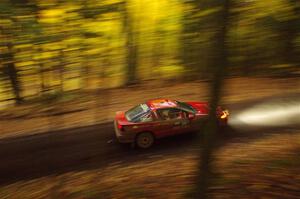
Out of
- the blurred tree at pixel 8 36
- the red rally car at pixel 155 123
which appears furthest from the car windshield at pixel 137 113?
the blurred tree at pixel 8 36

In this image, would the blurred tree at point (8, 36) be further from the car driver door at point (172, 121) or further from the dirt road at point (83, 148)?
the car driver door at point (172, 121)

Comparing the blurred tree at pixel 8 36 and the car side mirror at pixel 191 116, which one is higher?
the blurred tree at pixel 8 36

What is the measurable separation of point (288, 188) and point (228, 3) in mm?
3034

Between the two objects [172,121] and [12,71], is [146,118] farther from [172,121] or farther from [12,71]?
[12,71]

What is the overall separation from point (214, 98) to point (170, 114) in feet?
20.9

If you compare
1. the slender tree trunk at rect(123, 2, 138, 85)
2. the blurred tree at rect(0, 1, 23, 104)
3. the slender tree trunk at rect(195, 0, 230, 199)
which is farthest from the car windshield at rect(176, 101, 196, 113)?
the slender tree trunk at rect(195, 0, 230, 199)

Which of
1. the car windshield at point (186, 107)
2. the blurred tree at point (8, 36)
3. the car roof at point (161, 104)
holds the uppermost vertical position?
the blurred tree at point (8, 36)

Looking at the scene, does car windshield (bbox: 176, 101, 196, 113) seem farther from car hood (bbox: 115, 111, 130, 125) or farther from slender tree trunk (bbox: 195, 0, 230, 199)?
slender tree trunk (bbox: 195, 0, 230, 199)

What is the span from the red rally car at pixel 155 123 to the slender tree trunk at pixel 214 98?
229 inches

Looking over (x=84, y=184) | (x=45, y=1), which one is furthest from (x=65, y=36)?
(x=84, y=184)

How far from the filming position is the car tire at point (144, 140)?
10.3 m

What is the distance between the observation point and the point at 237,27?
178 inches

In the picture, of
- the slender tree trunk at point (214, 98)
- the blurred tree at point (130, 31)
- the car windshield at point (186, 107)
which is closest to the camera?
the slender tree trunk at point (214, 98)

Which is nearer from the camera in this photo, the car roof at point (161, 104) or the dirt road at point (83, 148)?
the dirt road at point (83, 148)
